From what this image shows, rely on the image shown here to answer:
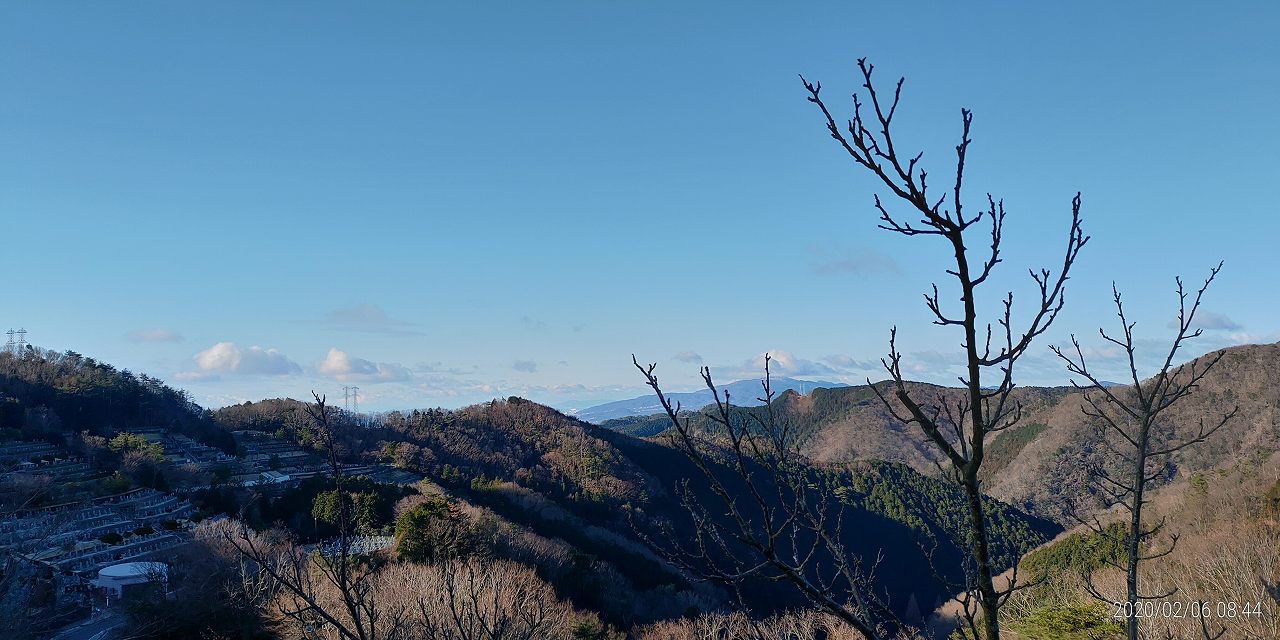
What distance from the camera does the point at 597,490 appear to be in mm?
58000

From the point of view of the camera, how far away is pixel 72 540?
2773cm

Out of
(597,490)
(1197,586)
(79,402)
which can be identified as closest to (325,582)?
(1197,586)

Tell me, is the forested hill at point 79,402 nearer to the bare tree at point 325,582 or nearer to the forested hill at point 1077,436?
the bare tree at point 325,582

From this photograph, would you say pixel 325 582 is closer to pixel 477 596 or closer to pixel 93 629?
pixel 477 596

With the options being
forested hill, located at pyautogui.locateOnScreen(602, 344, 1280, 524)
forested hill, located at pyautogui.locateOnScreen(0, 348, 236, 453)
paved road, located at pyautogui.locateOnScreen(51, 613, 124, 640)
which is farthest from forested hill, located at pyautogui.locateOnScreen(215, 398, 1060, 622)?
paved road, located at pyautogui.locateOnScreen(51, 613, 124, 640)

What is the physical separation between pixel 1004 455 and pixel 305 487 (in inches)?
3666

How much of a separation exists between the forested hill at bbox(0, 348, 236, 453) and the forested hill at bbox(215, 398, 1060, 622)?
6.52m

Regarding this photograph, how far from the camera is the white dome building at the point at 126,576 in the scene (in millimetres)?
21672

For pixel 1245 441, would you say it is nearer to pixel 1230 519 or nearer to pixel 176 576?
pixel 1230 519

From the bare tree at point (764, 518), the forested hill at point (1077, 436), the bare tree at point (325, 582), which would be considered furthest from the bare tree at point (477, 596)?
the forested hill at point (1077, 436)

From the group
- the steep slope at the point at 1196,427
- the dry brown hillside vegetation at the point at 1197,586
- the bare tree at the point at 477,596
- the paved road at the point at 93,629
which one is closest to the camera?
the dry brown hillside vegetation at the point at 1197,586

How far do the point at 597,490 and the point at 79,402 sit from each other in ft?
136

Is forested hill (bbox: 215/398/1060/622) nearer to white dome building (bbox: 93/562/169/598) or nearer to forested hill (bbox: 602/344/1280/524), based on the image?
forested hill (bbox: 602/344/1280/524)

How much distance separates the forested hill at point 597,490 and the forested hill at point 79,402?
6.52 m
